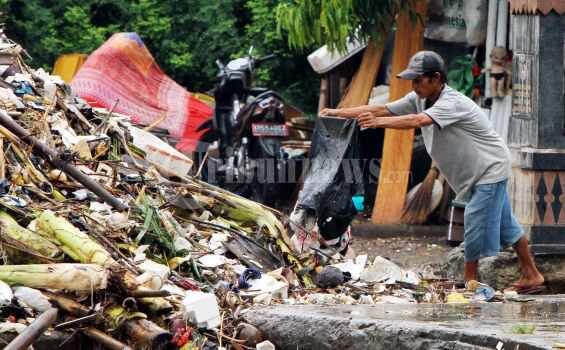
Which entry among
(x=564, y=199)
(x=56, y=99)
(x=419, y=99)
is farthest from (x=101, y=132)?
(x=564, y=199)

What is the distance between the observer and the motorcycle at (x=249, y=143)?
42.7 ft

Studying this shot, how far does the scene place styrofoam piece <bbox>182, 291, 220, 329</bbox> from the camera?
21.1ft

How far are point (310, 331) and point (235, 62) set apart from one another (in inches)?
299

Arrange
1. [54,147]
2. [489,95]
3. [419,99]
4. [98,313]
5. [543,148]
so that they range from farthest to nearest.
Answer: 1. [489,95]
2. [543,148]
3. [419,99]
4. [54,147]
5. [98,313]

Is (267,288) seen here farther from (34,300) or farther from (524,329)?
(524,329)

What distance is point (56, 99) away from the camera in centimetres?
882

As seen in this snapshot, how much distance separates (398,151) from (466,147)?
13.5 ft

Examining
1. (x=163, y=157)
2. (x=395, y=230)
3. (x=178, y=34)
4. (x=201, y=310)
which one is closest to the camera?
(x=201, y=310)

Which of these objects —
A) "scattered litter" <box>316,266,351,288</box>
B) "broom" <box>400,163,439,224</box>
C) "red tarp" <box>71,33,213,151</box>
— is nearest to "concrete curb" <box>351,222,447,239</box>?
"broom" <box>400,163,439,224</box>

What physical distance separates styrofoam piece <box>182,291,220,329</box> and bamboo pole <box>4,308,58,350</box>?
0.86 m

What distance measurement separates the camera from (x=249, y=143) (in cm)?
1316

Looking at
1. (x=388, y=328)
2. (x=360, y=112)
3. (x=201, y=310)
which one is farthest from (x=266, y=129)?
(x=388, y=328)

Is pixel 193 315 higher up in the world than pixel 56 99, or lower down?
lower down

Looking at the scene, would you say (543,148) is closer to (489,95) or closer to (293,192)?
(489,95)
